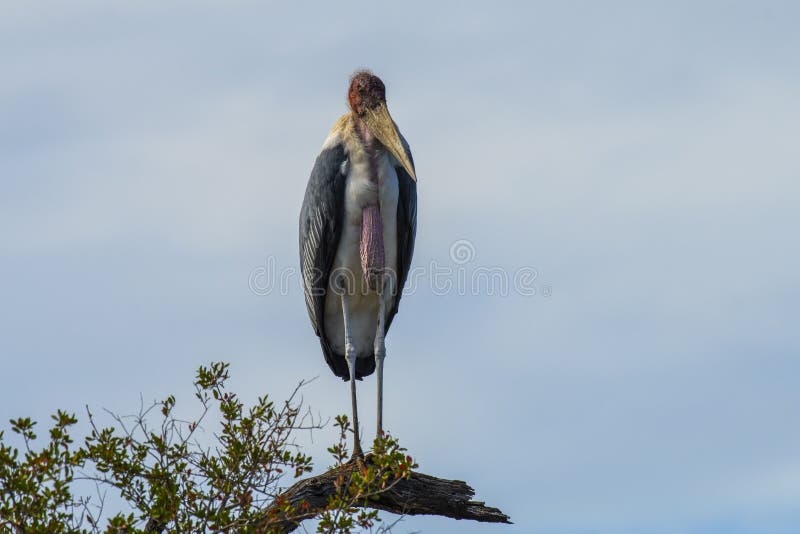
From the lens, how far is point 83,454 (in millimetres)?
7188

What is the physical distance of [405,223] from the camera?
1052cm

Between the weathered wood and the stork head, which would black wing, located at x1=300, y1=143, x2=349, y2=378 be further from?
the weathered wood

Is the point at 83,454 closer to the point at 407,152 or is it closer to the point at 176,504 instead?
the point at 176,504

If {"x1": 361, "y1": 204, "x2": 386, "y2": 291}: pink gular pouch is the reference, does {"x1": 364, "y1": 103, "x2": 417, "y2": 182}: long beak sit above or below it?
above

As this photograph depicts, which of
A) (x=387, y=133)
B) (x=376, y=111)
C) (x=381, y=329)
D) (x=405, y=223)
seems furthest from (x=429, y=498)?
(x=376, y=111)

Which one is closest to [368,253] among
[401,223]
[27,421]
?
[401,223]

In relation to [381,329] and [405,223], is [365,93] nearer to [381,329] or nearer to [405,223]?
[405,223]

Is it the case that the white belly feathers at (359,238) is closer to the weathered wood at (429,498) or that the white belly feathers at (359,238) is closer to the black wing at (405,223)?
the black wing at (405,223)

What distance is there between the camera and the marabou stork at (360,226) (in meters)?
10.2

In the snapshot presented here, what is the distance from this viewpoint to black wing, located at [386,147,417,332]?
10461 mm

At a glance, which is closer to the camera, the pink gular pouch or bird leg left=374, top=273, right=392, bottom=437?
the pink gular pouch

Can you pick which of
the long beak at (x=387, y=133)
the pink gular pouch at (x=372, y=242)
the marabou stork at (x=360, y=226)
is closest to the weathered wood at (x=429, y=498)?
the marabou stork at (x=360, y=226)

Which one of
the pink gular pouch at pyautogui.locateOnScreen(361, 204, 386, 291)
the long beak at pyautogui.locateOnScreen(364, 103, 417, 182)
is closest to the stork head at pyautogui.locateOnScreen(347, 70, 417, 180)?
the long beak at pyautogui.locateOnScreen(364, 103, 417, 182)

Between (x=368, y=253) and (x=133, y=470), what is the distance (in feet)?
→ 11.0
